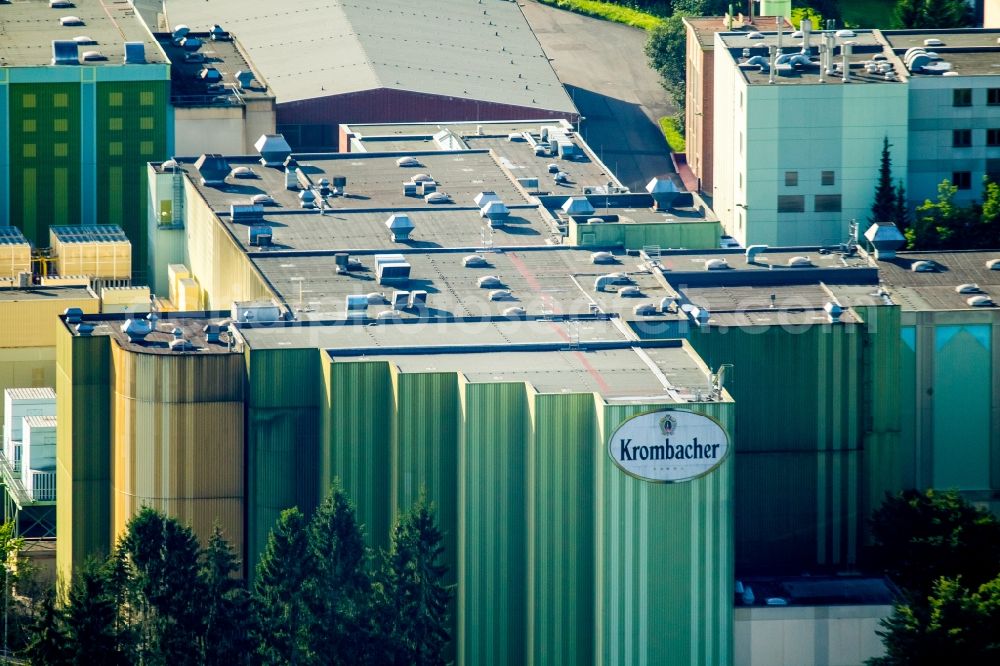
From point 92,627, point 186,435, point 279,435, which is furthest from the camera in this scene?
point 279,435

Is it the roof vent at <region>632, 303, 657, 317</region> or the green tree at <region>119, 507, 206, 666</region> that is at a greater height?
the roof vent at <region>632, 303, 657, 317</region>

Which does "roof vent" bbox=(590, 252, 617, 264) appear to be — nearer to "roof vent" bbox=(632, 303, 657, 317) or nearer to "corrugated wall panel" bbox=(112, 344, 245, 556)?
"roof vent" bbox=(632, 303, 657, 317)

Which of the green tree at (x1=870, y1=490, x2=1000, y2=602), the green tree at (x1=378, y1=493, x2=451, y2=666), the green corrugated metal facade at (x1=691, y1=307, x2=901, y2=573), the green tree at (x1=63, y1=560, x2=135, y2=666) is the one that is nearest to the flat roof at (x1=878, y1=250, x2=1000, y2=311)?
the green corrugated metal facade at (x1=691, y1=307, x2=901, y2=573)

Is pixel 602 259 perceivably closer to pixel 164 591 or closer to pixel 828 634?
pixel 828 634

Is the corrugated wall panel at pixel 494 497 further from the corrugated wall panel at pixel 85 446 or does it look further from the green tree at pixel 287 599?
the corrugated wall panel at pixel 85 446

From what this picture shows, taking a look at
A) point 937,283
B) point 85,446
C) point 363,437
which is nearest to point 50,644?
point 85,446

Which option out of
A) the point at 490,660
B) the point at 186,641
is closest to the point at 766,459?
the point at 490,660
